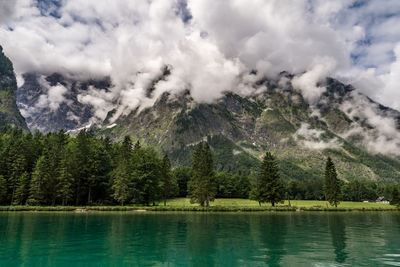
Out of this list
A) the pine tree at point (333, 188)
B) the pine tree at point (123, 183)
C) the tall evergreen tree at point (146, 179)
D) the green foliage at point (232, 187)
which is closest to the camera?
the pine tree at point (123, 183)

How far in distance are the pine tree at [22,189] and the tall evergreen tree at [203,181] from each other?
5412cm

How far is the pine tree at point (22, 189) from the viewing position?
83125 mm

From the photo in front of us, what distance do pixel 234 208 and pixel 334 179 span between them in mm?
54945

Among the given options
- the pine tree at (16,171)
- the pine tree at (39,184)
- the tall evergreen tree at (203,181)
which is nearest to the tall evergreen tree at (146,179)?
the tall evergreen tree at (203,181)

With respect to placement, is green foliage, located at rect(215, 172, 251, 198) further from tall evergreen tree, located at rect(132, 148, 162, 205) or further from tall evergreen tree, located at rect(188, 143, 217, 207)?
tall evergreen tree, located at rect(132, 148, 162, 205)

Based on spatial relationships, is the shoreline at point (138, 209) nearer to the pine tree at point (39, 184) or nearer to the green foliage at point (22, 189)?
the pine tree at point (39, 184)

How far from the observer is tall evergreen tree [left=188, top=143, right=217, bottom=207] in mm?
96500

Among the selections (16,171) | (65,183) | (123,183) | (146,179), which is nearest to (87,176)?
(65,183)

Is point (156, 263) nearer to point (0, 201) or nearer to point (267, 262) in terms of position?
point (267, 262)

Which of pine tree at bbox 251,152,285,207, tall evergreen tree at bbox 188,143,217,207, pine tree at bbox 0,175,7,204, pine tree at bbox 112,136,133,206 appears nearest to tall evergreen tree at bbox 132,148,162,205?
pine tree at bbox 112,136,133,206

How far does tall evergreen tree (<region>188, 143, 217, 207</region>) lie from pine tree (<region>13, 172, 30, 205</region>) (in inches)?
2131

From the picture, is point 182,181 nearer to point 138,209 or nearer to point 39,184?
point 138,209

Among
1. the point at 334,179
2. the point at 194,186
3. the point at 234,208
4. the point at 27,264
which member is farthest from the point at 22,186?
the point at 334,179

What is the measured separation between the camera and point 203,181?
97.4m
